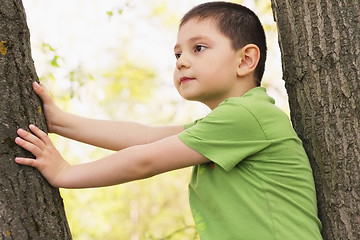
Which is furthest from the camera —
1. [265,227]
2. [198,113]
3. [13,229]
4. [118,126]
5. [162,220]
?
[162,220]

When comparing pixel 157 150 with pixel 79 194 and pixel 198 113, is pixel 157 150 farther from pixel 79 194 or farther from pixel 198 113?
pixel 79 194

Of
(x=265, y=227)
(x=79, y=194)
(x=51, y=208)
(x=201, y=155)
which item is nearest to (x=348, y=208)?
(x=265, y=227)

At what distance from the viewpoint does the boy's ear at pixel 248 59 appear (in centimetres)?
245

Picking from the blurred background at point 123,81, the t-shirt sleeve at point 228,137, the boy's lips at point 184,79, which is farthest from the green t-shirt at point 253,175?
the blurred background at point 123,81

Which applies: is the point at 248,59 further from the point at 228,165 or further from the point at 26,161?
the point at 26,161

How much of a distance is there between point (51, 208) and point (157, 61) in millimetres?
13200

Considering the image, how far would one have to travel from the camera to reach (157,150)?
6.92ft

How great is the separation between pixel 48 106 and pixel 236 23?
95 centimetres

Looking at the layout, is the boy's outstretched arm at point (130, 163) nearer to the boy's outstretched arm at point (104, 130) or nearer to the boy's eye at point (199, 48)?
the boy's outstretched arm at point (104, 130)

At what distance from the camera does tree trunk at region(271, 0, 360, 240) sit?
2.14 meters

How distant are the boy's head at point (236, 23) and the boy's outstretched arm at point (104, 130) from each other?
0.58 m

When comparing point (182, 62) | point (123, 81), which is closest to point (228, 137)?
point (182, 62)

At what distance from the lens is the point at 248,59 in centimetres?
248

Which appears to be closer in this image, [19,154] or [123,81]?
[19,154]
